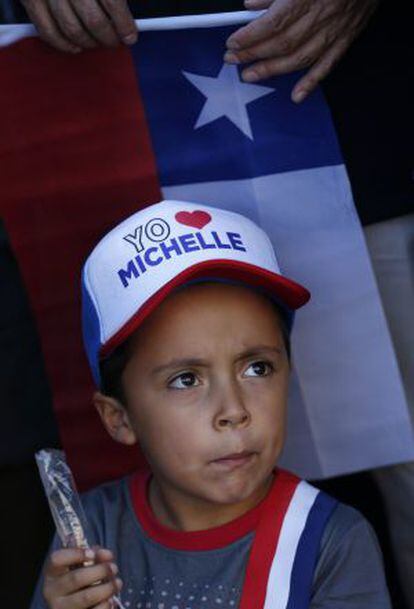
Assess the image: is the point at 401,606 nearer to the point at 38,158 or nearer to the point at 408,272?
the point at 408,272

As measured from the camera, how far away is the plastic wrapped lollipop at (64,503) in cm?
192

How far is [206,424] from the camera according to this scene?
6.93 ft

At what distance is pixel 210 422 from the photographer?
6.92 feet

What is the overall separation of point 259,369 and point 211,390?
12 cm

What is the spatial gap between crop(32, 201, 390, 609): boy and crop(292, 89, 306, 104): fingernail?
1.32 ft

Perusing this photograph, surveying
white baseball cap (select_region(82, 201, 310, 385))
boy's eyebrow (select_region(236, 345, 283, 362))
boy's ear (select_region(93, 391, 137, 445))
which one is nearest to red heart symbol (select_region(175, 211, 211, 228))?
white baseball cap (select_region(82, 201, 310, 385))

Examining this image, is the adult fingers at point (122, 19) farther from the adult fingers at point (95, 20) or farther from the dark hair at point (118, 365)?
the dark hair at point (118, 365)

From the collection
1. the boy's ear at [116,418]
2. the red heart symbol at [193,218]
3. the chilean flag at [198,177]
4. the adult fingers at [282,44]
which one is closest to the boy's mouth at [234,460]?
the boy's ear at [116,418]

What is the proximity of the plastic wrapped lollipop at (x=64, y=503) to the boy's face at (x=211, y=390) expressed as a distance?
0.27m

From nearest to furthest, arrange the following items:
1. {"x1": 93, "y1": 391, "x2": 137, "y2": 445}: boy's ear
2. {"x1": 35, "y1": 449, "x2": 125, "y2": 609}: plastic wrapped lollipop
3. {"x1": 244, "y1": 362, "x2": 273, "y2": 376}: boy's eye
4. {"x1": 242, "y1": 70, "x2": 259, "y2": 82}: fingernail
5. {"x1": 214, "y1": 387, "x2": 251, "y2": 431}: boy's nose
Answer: {"x1": 35, "y1": 449, "x2": 125, "y2": 609}: plastic wrapped lollipop
{"x1": 214, "y1": 387, "x2": 251, "y2": 431}: boy's nose
{"x1": 244, "y1": 362, "x2": 273, "y2": 376}: boy's eye
{"x1": 93, "y1": 391, "x2": 137, "y2": 445}: boy's ear
{"x1": 242, "y1": 70, "x2": 259, "y2": 82}: fingernail

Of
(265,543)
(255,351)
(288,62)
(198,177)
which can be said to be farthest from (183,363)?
(288,62)

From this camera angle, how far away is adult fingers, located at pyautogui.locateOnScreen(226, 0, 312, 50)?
241 centimetres

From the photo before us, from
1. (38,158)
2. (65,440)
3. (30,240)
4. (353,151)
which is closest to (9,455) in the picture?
(65,440)

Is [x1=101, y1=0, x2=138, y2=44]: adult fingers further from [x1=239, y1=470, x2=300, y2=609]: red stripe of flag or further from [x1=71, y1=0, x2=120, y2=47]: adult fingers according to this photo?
[x1=239, y1=470, x2=300, y2=609]: red stripe of flag
